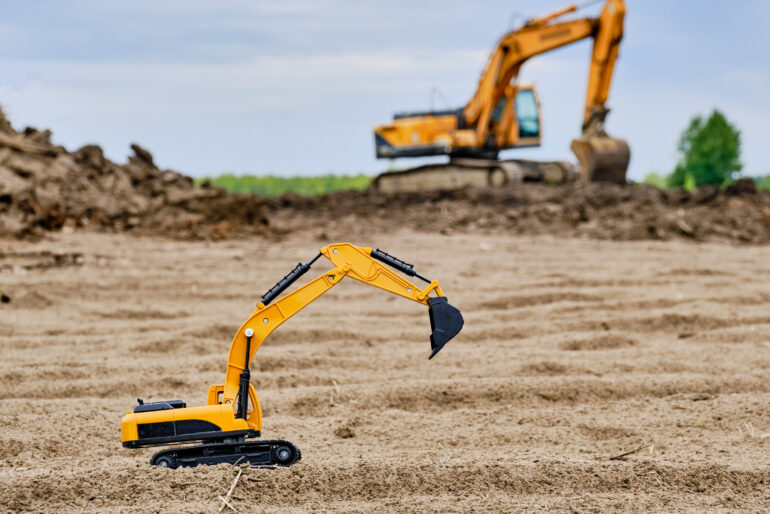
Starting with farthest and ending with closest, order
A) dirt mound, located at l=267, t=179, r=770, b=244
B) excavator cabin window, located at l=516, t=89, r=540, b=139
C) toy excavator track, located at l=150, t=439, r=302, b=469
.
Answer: excavator cabin window, located at l=516, t=89, r=540, b=139, dirt mound, located at l=267, t=179, r=770, b=244, toy excavator track, located at l=150, t=439, r=302, b=469

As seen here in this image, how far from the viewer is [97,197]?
1406 centimetres

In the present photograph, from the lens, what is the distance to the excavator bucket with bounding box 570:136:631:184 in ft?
57.2

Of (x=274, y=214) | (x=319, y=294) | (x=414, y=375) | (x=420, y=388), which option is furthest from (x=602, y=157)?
(x=319, y=294)

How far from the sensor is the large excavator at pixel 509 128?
1723cm

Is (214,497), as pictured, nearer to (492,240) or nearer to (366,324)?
(366,324)

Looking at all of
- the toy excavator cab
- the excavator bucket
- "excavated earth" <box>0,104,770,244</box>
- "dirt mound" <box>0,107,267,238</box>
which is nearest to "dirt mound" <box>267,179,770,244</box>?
"excavated earth" <box>0,104,770,244</box>

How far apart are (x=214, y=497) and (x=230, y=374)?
495mm

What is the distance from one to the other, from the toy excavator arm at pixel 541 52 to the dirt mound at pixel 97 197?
6773mm

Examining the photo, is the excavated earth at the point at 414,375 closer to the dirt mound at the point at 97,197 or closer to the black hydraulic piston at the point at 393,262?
the dirt mound at the point at 97,197

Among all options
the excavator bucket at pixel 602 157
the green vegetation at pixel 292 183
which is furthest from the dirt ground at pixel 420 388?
the green vegetation at pixel 292 183

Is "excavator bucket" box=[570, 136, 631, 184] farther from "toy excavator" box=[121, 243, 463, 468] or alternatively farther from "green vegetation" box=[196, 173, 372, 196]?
"green vegetation" box=[196, 173, 372, 196]

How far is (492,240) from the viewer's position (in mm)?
13125

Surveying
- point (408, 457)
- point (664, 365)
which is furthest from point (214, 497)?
point (664, 365)

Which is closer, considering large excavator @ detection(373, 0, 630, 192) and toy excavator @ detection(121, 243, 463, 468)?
toy excavator @ detection(121, 243, 463, 468)
